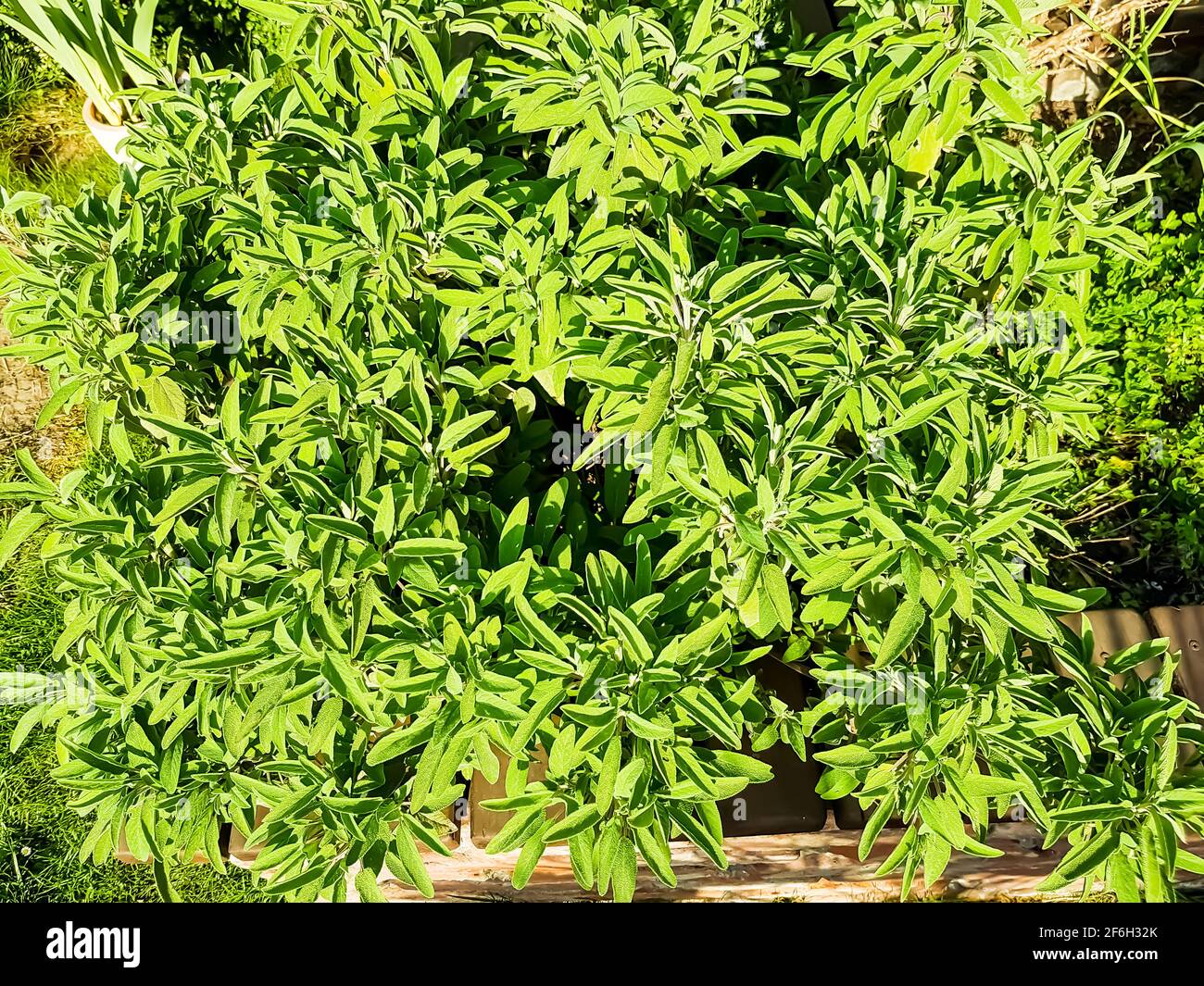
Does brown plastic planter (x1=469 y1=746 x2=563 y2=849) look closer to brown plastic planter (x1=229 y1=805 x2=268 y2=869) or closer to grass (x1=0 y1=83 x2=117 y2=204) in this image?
brown plastic planter (x1=229 y1=805 x2=268 y2=869)

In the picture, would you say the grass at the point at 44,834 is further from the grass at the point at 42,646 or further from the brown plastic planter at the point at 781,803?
the brown plastic planter at the point at 781,803

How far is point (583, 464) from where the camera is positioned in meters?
1.42

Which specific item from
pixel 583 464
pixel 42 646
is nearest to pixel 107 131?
pixel 42 646

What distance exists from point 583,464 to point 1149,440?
2185 mm

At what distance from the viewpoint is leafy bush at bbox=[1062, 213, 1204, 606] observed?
2619 millimetres

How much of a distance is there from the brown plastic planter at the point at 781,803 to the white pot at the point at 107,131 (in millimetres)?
2405

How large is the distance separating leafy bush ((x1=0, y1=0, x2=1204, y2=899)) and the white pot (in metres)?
1.11

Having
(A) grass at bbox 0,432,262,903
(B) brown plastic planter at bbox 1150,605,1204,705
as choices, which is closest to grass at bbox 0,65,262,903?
(A) grass at bbox 0,432,262,903

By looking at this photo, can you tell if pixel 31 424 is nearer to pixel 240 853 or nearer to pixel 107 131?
pixel 107 131

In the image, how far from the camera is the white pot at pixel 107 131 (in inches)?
98.2

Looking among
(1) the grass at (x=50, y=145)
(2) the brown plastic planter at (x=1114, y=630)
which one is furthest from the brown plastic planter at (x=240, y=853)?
(1) the grass at (x=50, y=145)

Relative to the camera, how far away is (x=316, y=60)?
151cm

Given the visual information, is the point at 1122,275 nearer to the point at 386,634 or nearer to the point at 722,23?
the point at 722,23
